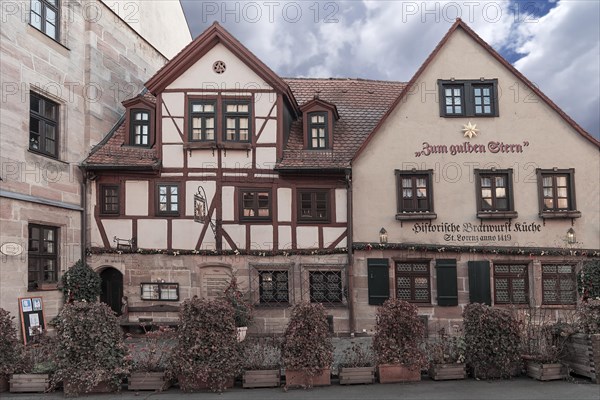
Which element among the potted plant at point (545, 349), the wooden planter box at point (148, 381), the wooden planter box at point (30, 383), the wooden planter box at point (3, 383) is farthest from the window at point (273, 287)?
the wooden planter box at point (3, 383)

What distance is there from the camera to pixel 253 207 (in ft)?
53.4

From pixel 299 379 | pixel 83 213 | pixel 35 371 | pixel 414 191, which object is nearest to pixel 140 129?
pixel 83 213

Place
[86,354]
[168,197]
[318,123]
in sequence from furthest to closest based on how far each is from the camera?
[318,123], [168,197], [86,354]

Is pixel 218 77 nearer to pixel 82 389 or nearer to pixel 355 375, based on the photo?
pixel 82 389

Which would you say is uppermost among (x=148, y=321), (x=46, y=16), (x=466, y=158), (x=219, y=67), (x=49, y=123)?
(x=46, y=16)

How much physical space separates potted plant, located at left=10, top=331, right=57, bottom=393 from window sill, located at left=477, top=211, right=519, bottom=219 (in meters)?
11.6

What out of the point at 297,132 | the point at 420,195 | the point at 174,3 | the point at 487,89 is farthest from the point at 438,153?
the point at 174,3

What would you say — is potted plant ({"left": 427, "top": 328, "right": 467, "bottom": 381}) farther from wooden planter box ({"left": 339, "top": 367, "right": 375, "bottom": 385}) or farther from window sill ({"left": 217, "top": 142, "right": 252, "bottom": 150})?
window sill ({"left": 217, "top": 142, "right": 252, "bottom": 150})

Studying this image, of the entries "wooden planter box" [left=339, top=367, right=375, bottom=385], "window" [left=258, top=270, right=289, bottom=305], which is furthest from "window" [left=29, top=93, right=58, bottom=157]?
"wooden planter box" [left=339, top=367, right=375, bottom=385]

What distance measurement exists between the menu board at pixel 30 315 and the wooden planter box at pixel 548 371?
1084 centimetres

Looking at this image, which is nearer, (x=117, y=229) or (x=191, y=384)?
(x=191, y=384)

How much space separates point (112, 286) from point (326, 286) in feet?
21.0

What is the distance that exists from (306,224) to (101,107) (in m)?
7.63

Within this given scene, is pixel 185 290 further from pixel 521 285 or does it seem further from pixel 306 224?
pixel 521 285
